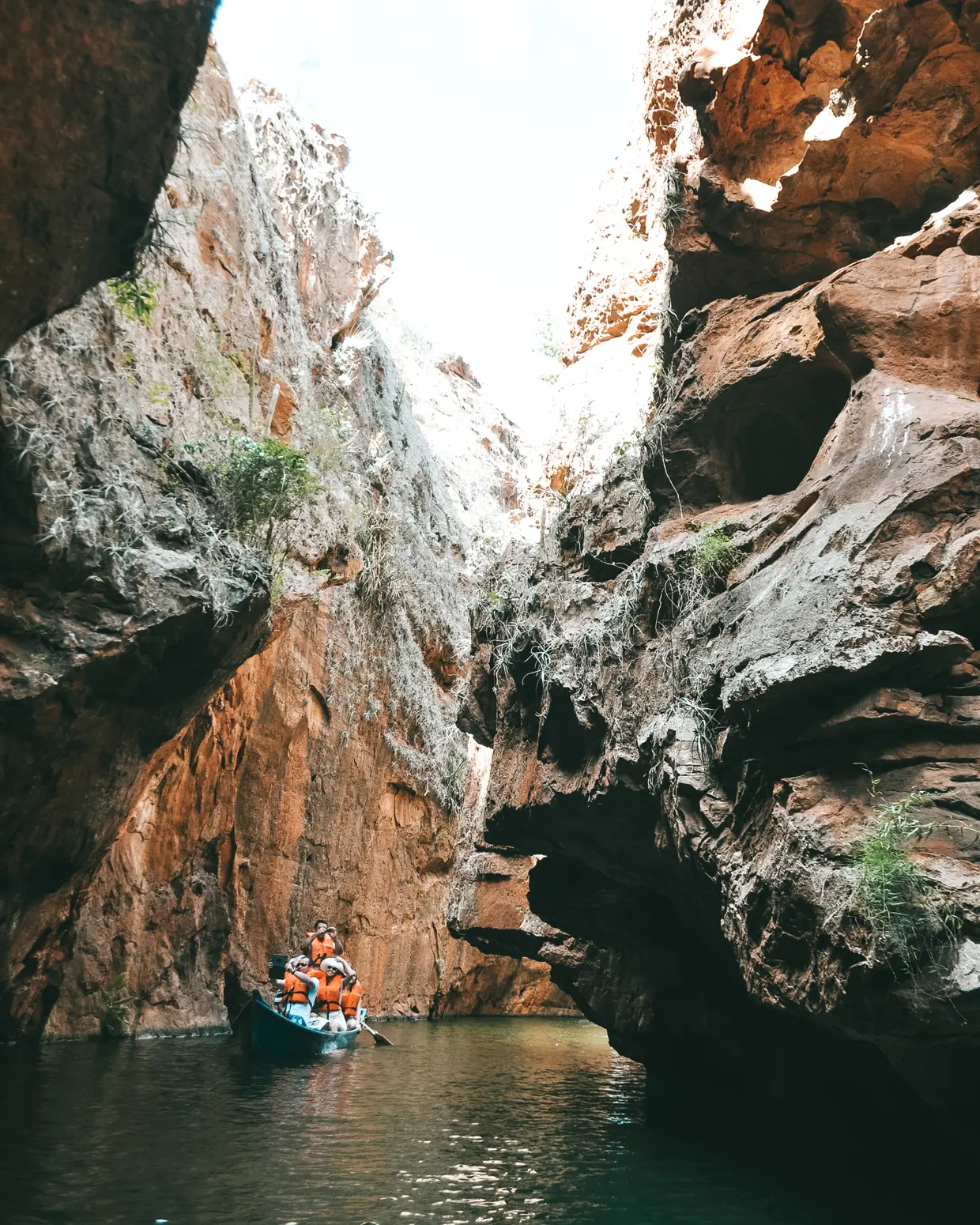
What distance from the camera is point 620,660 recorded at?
29.3 ft

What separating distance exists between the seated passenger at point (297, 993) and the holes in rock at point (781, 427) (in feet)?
33.3

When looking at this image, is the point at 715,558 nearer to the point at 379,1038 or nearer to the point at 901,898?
the point at 901,898

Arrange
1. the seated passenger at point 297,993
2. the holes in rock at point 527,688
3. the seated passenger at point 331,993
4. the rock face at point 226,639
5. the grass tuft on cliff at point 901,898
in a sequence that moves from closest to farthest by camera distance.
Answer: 1. the grass tuft on cliff at point 901,898
2. the rock face at point 226,639
3. the holes in rock at point 527,688
4. the seated passenger at point 297,993
5. the seated passenger at point 331,993

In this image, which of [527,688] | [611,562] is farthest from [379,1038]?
[611,562]

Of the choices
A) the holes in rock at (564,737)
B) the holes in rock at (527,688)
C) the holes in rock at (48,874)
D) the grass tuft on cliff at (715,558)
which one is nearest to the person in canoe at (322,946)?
the holes in rock at (48,874)

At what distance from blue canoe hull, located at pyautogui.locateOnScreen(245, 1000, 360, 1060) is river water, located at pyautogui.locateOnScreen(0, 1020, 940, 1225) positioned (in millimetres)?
504

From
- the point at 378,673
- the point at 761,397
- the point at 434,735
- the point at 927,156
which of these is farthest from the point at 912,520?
the point at 434,735

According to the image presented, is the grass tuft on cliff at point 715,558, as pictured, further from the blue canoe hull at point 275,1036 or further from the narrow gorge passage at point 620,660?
the blue canoe hull at point 275,1036

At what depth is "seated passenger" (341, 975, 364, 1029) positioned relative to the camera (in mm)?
15883

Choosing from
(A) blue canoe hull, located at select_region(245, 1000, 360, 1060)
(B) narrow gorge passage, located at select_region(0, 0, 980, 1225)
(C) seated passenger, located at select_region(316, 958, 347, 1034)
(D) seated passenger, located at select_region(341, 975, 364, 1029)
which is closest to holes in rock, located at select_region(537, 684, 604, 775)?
(B) narrow gorge passage, located at select_region(0, 0, 980, 1225)

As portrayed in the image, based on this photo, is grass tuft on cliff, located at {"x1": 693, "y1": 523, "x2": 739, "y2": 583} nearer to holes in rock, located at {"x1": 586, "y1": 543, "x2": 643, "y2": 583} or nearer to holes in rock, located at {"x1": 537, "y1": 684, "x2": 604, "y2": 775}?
holes in rock, located at {"x1": 537, "y1": 684, "x2": 604, "y2": 775}

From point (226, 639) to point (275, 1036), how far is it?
5.93m

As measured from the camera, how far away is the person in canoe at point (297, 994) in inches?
583

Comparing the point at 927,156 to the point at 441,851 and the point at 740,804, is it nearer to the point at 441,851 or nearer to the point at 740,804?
the point at 740,804
